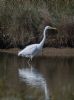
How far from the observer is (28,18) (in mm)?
24266

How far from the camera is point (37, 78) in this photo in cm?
1555

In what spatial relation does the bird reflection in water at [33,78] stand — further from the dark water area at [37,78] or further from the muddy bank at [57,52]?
the muddy bank at [57,52]

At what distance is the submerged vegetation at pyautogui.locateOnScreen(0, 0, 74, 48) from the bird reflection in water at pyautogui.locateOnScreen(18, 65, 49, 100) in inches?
227

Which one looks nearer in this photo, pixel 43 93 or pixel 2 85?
pixel 43 93

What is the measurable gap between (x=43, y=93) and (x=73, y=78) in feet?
8.93

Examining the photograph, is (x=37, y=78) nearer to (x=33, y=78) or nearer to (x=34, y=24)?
(x=33, y=78)

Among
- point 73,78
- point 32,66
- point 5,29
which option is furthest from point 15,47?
point 73,78

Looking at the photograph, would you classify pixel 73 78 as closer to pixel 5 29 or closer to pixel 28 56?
pixel 28 56

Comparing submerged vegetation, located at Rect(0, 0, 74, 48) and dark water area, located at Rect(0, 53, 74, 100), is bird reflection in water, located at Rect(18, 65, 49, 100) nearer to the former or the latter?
dark water area, located at Rect(0, 53, 74, 100)

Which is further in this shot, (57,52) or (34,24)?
(34,24)

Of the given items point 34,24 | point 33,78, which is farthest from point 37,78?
point 34,24

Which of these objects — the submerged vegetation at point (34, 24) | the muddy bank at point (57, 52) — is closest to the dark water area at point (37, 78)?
the muddy bank at point (57, 52)

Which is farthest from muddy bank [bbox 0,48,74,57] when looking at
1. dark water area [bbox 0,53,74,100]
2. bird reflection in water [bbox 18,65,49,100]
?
bird reflection in water [bbox 18,65,49,100]

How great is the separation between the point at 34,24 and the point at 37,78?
9245 mm
